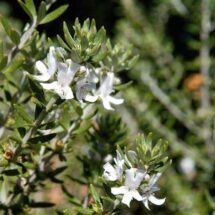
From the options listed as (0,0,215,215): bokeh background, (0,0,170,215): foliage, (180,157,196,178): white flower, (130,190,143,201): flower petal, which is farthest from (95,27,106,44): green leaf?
(180,157,196,178): white flower

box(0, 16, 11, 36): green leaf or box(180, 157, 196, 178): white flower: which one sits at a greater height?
box(0, 16, 11, 36): green leaf

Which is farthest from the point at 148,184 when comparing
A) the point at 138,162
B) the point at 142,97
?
the point at 142,97

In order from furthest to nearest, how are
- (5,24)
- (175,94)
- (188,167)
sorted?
1. (188,167)
2. (175,94)
3. (5,24)

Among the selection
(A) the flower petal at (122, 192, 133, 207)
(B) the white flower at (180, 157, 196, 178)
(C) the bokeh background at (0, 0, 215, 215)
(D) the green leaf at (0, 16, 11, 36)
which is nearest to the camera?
(A) the flower petal at (122, 192, 133, 207)

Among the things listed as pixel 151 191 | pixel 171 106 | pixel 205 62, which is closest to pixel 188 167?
pixel 171 106

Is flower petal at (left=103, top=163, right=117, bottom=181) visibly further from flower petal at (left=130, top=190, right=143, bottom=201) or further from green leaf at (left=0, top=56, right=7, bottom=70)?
green leaf at (left=0, top=56, right=7, bottom=70)

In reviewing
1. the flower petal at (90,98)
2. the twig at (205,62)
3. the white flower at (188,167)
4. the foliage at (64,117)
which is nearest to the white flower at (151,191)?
the foliage at (64,117)

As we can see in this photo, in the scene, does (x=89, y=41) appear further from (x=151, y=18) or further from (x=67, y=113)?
(x=151, y=18)

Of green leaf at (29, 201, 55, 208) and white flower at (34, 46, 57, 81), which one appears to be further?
green leaf at (29, 201, 55, 208)

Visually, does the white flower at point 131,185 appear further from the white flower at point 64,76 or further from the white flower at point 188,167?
the white flower at point 188,167

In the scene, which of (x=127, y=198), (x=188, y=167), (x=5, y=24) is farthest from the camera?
(x=188, y=167)

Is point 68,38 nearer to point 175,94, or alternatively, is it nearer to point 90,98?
point 90,98
